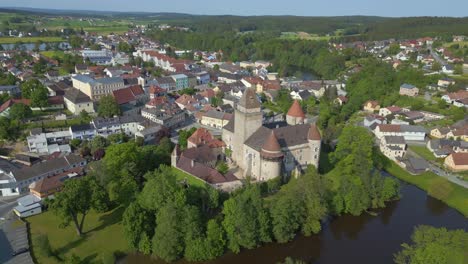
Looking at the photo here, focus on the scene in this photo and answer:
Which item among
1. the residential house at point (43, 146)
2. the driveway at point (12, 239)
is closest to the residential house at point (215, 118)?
the residential house at point (43, 146)

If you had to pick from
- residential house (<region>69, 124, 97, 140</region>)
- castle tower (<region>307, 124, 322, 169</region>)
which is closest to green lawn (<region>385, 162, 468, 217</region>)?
castle tower (<region>307, 124, 322, 169</region>)

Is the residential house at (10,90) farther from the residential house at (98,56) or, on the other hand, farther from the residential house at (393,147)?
the residential house at (393,147)

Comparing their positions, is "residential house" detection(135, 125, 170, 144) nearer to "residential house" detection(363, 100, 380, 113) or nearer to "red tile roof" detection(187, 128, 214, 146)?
"red tile roof" detection(187, 128, 214, 146)

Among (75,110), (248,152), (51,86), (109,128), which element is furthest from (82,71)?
(248,152)

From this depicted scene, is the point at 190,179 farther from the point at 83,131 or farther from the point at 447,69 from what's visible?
the point at 447,69

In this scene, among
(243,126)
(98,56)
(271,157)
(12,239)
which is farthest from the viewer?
(98,56)

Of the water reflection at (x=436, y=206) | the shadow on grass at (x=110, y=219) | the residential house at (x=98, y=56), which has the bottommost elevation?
the water reflection at (x=436, y=206)

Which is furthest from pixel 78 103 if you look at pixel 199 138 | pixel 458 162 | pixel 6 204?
pixel 458 162
